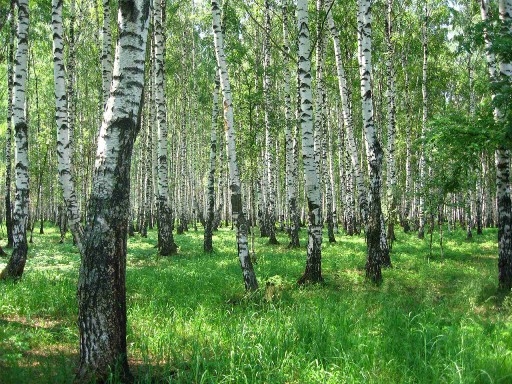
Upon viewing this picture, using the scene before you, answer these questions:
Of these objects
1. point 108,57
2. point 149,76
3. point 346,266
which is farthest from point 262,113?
point 346,266

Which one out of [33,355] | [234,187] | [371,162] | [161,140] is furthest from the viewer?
[161,140]

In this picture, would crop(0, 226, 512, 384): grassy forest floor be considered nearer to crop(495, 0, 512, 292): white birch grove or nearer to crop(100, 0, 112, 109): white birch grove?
crop(495, 0, 512, 292): white birch grove

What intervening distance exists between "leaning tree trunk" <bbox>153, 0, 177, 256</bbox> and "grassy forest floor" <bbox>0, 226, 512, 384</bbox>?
4.69 metres

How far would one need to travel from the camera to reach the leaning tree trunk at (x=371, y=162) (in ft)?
32.0

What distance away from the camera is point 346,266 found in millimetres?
11656

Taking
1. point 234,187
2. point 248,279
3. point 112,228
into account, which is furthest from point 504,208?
point 112,228

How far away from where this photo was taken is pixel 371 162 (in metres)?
10.1

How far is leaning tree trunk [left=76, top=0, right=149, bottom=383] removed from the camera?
3854mm

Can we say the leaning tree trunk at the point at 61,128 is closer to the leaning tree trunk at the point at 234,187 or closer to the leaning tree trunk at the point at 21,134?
the leaning tree trunk at the point at 21,134

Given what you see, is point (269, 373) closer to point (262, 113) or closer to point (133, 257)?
point (133, 257)

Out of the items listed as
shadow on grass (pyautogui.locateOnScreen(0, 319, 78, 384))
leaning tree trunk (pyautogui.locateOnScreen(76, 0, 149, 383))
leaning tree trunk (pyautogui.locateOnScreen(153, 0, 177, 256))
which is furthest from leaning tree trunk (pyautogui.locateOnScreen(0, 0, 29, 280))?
leaning tree trunk (pyautogui.locateOnScreen(76, 0, 149, 383))

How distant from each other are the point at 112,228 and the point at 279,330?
2.52 m

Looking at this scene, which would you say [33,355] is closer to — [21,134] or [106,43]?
[21,134]

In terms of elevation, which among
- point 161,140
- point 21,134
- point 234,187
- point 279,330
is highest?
point 161,140
